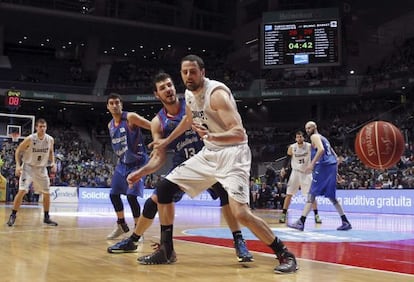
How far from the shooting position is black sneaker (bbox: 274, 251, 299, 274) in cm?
404

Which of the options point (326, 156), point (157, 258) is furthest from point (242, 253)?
point (326, 156)

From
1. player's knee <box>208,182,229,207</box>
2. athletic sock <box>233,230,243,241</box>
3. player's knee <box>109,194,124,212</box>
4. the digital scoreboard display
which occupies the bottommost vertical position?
athletic sock <box>233,230,243,241</box>

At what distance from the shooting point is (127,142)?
6461 mm

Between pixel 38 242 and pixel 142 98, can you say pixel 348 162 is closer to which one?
pixel 142 98

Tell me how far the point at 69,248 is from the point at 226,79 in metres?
25.9

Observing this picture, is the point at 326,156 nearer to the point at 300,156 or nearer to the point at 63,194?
the point at 300,156

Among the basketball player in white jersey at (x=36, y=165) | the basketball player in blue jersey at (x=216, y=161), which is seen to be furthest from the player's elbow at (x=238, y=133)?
the basketball player in white jersey at (x=36, y=165)

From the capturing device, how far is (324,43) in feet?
70.6

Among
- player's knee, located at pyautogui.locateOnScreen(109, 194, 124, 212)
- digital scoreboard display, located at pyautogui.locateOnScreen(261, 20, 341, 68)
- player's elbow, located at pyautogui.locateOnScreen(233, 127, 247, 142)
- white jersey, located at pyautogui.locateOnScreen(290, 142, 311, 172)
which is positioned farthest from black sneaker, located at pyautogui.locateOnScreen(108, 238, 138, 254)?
digital scoreboard display, located at pyautogui.locateOnScreen(261, 20, 341, 68)

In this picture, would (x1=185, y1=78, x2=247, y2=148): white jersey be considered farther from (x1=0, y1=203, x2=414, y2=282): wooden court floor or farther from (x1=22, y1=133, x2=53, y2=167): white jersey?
Result: (x1=22, y1=133, x2=53, y2=167): white jersey

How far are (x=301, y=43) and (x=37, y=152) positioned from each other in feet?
49.4

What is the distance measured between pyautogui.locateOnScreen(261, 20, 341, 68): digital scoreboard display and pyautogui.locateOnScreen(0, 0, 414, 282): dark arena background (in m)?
0.05

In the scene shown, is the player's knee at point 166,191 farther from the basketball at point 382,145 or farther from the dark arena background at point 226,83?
the basketball at point 382,145

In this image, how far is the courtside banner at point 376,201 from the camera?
50.8 ft
